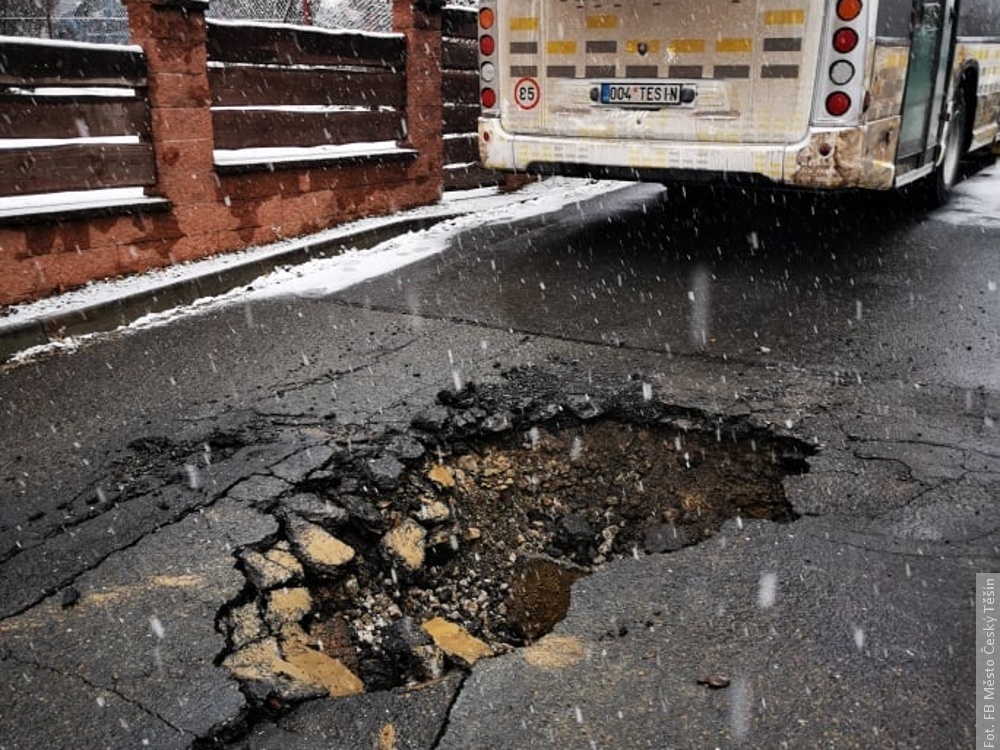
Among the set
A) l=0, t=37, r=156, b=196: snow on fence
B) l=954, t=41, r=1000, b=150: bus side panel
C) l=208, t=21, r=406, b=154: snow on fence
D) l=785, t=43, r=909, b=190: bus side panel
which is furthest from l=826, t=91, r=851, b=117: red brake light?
l=0, t=37, r=156, b=196: snow on fence

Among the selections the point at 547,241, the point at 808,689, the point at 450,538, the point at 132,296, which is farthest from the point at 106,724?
the point at 547,241

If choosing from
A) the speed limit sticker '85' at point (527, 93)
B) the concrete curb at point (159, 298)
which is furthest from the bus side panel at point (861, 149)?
the concrete curb at point (159, 298)

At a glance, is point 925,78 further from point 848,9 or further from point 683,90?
point 683,90

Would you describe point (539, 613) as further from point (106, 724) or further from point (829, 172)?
point (829, 172)

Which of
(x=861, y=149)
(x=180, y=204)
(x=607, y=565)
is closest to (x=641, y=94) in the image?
(x=861, y=149)

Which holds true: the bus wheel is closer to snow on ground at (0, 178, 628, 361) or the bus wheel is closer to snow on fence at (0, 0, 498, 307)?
snow on ground at (0, 178, 628, 361)

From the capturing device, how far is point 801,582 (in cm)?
286

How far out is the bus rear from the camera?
5902mm

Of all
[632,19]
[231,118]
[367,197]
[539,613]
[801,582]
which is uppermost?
[632,19]

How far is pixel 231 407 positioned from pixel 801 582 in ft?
9.00

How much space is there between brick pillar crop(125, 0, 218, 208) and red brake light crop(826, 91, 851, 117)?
4590mm

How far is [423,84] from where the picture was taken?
8.98 m

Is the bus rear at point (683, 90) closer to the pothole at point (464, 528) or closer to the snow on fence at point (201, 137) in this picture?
the snow on fence at point (201, 137)

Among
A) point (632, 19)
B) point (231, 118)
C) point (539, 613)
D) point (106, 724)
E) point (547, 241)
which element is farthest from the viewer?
point (547, 241)
